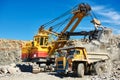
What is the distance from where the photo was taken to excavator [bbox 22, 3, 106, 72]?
30250 millimetres

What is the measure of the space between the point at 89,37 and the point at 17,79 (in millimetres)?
11733

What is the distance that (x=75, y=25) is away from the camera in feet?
110

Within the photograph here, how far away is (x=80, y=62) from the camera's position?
77.2 ft

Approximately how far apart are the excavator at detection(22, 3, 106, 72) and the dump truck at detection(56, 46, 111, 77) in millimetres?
5591

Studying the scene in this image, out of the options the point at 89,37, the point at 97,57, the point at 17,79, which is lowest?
the point at 17,79

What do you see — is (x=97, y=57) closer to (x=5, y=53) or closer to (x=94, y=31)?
(x=94, y=31)

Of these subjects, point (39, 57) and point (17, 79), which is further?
point (39, 57)

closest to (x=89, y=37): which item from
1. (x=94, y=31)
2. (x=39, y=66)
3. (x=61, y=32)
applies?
(x=94, y=31)

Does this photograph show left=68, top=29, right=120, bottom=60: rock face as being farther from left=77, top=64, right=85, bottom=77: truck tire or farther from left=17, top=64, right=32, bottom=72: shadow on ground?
left=77, top=64, right=85, bottom=77: truck tire

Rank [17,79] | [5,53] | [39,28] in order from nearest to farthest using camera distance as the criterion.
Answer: [17,79] → [39,28] → [5,53]

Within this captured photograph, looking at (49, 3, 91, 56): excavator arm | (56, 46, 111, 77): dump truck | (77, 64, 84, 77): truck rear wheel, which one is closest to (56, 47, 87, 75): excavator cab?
(56, 46, 111, 77): dump truck

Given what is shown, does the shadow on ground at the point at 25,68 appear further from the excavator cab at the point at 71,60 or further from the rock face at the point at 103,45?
the excavator cab at the point at 71,60

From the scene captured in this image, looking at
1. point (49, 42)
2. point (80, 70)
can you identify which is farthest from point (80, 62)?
point (49, 42)

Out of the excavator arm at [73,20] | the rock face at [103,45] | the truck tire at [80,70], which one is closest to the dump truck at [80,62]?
the truck tire at [80,70]
